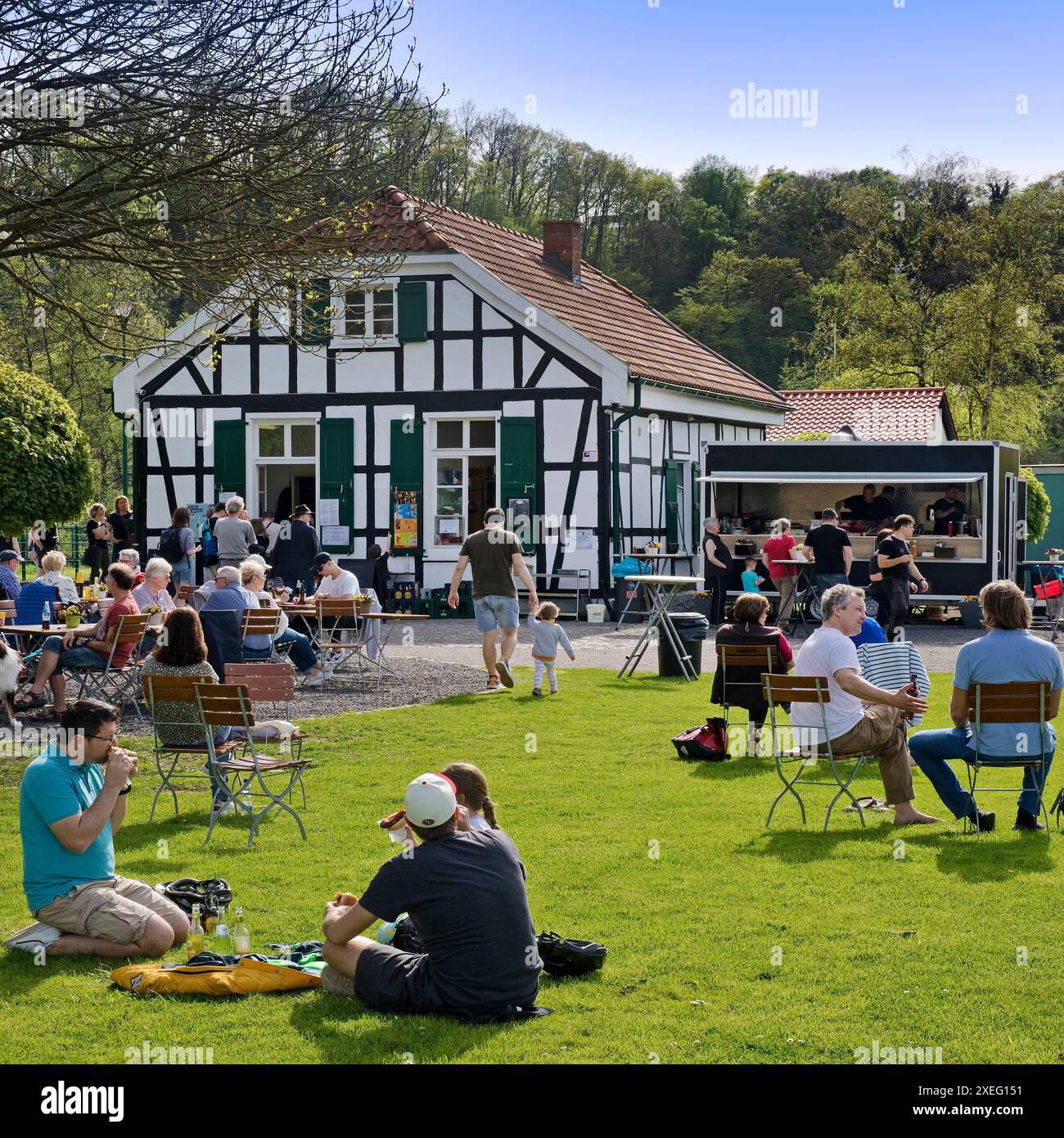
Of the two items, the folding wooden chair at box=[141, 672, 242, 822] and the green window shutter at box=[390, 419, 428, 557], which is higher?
the green window shutter at box=[390, 419, 428, 557]

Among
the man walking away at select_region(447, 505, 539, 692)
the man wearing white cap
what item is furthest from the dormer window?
the man wearing white cap

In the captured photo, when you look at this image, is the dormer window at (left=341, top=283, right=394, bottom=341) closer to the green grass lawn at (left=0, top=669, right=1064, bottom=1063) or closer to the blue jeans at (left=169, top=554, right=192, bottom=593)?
the blue jeans at (left=169, top=554, right=192, bottom=593)

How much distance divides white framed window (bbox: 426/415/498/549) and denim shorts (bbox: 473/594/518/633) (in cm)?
965

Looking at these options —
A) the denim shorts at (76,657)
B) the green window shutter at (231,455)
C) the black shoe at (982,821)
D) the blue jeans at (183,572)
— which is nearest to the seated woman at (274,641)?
the denim shorts at (76,657)

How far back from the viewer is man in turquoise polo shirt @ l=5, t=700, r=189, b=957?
246 inches

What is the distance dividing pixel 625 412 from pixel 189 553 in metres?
7.08

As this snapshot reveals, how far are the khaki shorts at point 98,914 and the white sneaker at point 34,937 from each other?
26mm

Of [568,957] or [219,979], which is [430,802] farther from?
[219,979]

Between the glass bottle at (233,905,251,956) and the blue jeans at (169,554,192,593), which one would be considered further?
the blue jeans at (169,554,192,593)

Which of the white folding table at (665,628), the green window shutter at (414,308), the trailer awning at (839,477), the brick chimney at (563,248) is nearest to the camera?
the white folding table at (665,628)

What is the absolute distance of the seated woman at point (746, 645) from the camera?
11.3 meters

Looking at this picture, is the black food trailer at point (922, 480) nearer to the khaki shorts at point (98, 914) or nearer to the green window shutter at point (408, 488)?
the green window shutter at point (408, 488)

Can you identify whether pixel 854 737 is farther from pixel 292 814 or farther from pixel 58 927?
pixel 58 927
